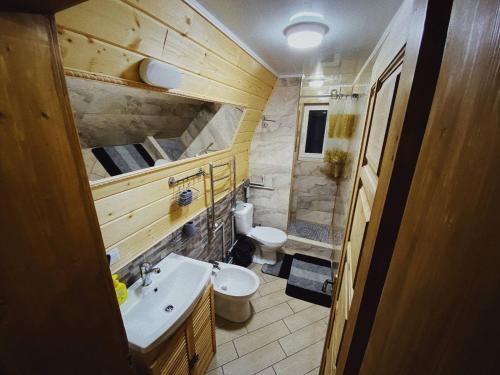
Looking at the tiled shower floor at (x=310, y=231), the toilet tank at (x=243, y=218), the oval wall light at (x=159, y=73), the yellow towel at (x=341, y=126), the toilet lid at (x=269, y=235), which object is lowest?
the tiled shower floor at (x=310, y=231)

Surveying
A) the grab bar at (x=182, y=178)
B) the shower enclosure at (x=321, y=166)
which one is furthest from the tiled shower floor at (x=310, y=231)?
the grab bar at (x=182, y=178)

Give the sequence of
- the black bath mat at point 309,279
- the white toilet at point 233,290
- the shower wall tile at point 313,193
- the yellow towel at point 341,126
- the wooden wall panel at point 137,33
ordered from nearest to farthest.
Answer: the wooden wall panel at point 137,33 < the white toilet at point 233,290 < the black bath mat at point 309,279 < the yellow towel at point 341,126 < the shower wall tile at point 313,193

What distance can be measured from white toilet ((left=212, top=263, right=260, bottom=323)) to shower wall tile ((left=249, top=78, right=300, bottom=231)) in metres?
1.14

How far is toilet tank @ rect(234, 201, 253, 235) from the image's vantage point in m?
2.76

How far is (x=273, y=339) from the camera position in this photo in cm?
195

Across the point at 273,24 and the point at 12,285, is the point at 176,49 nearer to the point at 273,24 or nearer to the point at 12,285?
the point at 273,24

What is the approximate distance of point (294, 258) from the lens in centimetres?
302

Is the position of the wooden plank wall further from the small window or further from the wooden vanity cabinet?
the small window

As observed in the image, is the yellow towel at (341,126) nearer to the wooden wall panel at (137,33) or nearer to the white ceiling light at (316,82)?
the white ceiling light at (316,82)

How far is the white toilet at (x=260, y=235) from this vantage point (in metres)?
2.75

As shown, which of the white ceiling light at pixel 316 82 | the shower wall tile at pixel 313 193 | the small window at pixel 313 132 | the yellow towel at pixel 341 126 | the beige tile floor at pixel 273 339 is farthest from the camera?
the shower wall tile at pixel 313 193

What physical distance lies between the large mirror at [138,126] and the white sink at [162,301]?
0.91m

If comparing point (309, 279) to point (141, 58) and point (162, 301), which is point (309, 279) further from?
point (141, 58)

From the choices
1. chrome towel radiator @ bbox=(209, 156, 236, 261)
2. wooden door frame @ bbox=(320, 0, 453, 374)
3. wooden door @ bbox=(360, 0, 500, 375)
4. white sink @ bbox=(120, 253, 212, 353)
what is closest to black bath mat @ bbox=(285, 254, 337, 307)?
chrome towel radiator @ bbox=(209, 156, 236, 261)
